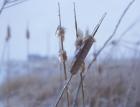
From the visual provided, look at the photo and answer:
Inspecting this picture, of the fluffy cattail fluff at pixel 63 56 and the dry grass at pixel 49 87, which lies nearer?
the fluffy cattail fluff at pixel 63 56

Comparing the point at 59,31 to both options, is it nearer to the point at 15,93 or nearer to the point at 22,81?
the point at 15,93

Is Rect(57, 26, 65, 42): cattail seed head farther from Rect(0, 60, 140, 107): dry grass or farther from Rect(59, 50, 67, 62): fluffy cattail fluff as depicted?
Rect(0, 60, 140, 107): dry grass

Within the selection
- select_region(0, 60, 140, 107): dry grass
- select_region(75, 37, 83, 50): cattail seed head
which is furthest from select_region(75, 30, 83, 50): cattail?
select_region(0, 60, 140, 107): dry grass

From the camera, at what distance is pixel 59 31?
33.5 inches

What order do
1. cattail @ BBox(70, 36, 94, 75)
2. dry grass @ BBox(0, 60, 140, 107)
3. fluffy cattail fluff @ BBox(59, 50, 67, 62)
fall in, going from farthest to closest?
dry grass @ BBox(0, 60, 140, 107), fluffy cattail fluff @ BBox(59, 50, 67, 62), cattail @ BBox(70, 36, 94, 75)

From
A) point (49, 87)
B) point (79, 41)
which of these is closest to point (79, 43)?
point (79, 41)

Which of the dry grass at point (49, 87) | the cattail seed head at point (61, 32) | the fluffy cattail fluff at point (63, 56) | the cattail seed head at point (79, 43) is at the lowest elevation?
the dry grass at point (49, 87)

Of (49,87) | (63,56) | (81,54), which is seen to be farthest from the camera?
(49,87)

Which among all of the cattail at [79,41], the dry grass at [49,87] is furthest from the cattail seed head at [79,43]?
the dry grass at [49,87]

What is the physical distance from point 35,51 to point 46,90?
0.46m

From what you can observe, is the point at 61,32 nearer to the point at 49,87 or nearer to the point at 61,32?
the point at 61,32

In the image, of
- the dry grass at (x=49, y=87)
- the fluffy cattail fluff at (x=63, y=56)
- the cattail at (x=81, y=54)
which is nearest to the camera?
the cattail at (x=81, y=54)

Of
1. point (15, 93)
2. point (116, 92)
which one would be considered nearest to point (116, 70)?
point (116, 92)

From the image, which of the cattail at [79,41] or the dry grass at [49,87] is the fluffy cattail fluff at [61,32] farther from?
the dry grass at [49,87]
